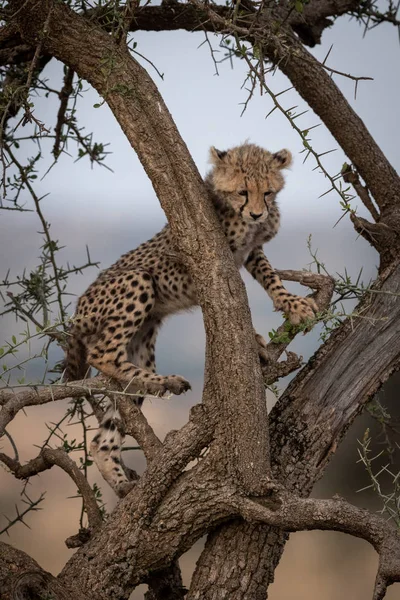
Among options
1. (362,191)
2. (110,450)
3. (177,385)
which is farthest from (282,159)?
(110,450)

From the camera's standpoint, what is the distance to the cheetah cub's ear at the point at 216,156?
4.28m

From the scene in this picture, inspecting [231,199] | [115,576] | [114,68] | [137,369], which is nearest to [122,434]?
[137,369]

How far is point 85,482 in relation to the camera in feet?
12.8

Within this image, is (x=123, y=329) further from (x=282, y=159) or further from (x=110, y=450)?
(x=282, y=159)

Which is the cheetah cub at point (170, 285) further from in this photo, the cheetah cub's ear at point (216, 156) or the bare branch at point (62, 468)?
the bare branch at point (62, 468)

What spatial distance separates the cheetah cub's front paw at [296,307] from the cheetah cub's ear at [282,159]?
2.17 feet

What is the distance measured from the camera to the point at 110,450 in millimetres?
4332

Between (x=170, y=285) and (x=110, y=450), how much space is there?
864mm

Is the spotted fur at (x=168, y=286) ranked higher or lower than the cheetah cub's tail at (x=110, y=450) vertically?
higher

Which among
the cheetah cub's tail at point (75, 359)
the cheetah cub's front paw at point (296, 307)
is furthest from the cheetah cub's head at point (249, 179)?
the cheetah cub's tail at point (75, 359)

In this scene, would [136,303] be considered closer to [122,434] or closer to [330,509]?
[122,434]

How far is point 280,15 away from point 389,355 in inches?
85.8

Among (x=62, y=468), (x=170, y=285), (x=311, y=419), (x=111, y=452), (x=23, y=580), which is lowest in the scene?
(x=23, y=580)

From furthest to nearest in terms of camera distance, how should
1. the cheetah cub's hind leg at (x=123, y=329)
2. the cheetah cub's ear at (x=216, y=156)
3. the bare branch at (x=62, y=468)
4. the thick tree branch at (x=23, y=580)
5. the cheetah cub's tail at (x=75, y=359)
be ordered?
the cheetah cub's tail at (x=75, y=359) → the cheetah cub's ear at (x=216, y=156) → the cheetah cub's hind leg at (x=123, y=329) → the bare branch at (x=62, y=468) → the thick tree branch at (x=23, y=580)
